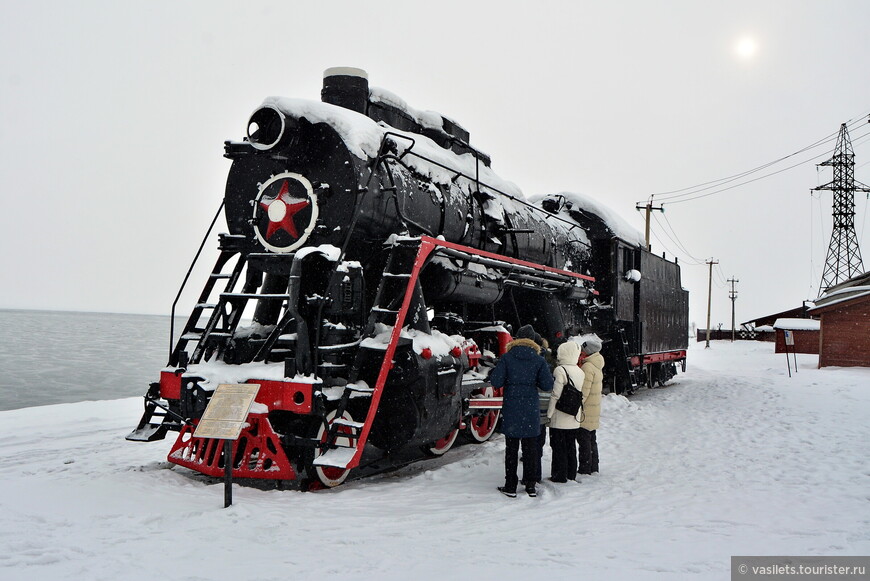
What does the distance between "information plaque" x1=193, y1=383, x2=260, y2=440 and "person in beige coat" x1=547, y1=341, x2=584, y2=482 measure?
9.32ft

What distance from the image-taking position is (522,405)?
5.73 metres

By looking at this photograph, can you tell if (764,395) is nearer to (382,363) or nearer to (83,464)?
(382,363)

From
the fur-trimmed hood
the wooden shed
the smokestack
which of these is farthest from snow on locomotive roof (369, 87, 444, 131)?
the wooden shed

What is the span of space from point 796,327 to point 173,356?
106ft

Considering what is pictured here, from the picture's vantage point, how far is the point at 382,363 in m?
5.60

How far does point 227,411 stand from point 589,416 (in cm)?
354

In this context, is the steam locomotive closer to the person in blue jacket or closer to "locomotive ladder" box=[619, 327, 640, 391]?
the person in blue jacket

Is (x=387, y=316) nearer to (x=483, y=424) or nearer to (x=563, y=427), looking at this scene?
(x=563, y=427)

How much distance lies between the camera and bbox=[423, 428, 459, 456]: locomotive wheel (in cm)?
732

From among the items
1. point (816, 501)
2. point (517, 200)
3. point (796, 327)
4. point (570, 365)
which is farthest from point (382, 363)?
point (796, 327)

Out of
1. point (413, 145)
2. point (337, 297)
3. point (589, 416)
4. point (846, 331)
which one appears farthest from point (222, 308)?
point (846, 331)

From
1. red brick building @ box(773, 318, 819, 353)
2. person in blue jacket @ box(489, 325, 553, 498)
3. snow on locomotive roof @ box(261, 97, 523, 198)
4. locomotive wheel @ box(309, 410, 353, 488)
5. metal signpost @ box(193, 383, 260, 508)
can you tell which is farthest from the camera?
red brick building @ box(773, 318, 819, 353)

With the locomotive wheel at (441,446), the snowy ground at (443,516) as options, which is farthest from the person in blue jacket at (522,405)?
the locomotive wheel at (441,446)

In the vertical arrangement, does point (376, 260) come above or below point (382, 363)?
above
